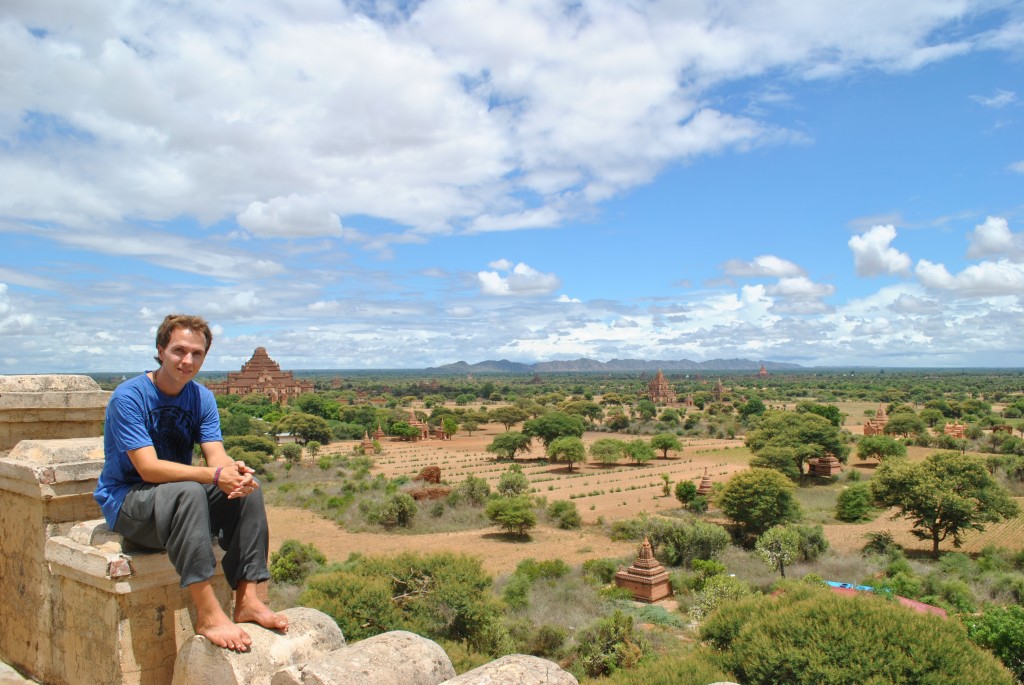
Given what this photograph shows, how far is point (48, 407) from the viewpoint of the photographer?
374 cm

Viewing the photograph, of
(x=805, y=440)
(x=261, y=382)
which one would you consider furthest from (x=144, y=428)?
(x=261, y=382)

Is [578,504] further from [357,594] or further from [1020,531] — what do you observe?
[357,594]

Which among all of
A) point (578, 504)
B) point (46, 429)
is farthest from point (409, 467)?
point (46, 429)

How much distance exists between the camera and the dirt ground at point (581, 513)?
22594 millimetres

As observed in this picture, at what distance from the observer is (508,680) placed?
259 centimetres

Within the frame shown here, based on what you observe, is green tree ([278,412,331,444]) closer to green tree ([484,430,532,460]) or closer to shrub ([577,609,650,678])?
green tree ([484,430,532,460])

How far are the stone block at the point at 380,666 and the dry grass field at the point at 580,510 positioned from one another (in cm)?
1762

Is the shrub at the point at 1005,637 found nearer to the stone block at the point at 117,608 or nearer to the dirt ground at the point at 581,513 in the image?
the dirt ground at the point at 581,513

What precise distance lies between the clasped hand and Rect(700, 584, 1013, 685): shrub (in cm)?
615

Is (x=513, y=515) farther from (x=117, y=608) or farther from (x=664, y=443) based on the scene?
(x=664, y=443)

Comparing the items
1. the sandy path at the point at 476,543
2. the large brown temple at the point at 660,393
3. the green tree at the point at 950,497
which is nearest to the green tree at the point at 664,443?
the sandy path at the point at 476,543

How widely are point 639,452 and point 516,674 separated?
43206mm

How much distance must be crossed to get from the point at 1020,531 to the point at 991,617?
16.3 meters

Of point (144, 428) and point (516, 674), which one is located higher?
point (144, 428)
